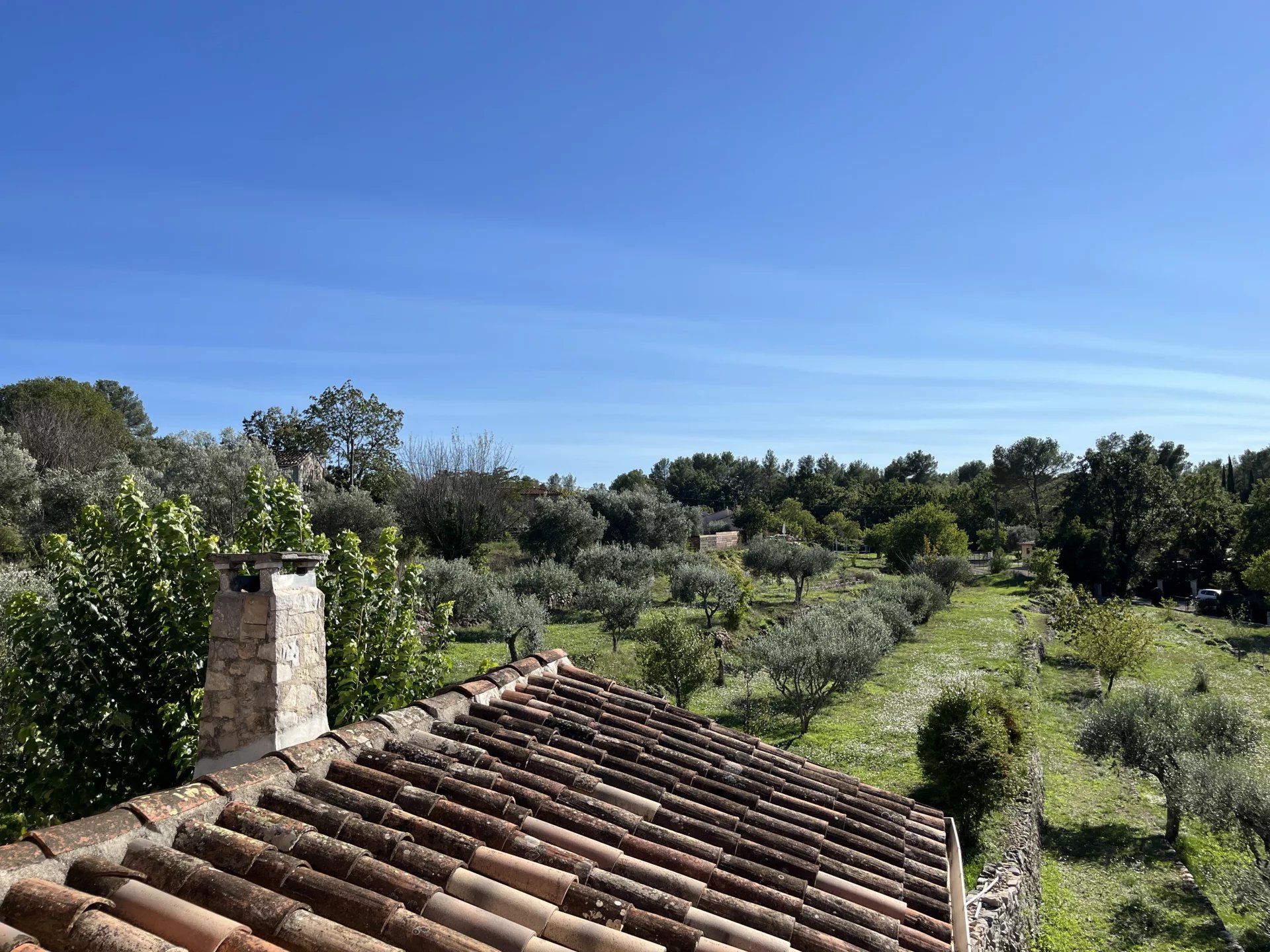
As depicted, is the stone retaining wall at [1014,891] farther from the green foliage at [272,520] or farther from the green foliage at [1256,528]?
the green foliage at [1256,528]

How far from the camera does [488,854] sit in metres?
4.00

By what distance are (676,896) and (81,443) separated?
5028 centimetres

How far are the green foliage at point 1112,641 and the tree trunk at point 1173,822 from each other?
448 inches

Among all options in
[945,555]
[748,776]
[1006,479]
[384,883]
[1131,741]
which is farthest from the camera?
[1006,479]

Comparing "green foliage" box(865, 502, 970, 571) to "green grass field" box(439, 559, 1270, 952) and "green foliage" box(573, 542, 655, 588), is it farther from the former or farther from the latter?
"green foliage" box(573, 542, 655, 588)

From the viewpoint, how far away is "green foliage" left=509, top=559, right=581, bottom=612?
3447 cm

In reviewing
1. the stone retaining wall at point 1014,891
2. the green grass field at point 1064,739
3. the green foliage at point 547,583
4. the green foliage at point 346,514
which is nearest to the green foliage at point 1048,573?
the green grass field at point 1064,739

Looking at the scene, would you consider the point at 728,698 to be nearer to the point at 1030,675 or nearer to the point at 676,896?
the point at 1030,675

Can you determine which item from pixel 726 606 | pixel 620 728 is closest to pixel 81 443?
pixel 726 606

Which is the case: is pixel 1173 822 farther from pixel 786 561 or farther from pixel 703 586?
pixel 786 561

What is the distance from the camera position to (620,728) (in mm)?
6477

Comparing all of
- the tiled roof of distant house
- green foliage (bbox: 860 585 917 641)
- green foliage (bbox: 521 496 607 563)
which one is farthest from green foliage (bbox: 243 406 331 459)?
green foliage (bbox: 860 585 917 641)

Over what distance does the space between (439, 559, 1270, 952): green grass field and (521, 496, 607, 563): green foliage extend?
625cm

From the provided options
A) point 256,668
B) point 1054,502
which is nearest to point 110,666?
point 256,668
